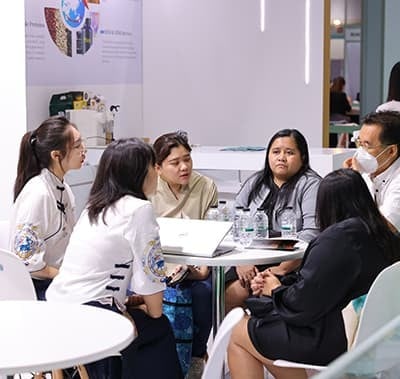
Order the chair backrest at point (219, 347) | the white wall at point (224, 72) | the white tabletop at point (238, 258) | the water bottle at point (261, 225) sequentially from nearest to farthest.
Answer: the chair backrest at point (219, 347) < the white tabletop at point (238, 258) < the water bottle at point (261, 225) < the white wall at point (224, 72)

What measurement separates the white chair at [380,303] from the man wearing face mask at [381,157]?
1.15 meters

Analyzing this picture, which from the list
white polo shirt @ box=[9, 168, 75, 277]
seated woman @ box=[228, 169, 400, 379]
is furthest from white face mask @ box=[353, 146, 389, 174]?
white polo shirt @ box=[9, 168, 75, 277]

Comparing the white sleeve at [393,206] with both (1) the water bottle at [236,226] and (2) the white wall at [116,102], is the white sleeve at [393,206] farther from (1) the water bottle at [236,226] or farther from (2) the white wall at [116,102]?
(2) the white wall at [116,102]

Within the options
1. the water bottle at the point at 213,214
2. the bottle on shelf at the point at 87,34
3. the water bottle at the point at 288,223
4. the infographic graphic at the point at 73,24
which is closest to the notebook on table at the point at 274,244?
the water bottle at the point at 288,223

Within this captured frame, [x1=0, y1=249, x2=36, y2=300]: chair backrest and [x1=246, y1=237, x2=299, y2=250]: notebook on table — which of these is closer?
[x1=0, y1=249, x2=36, y2=300]: chair backrest

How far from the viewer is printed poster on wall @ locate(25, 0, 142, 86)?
5.69 m

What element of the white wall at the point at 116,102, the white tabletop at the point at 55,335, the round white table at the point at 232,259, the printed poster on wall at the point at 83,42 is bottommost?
the white tabletop at the point at 55,335

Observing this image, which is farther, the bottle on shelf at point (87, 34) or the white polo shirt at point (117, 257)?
the bottle on shelf at point (87, 34)

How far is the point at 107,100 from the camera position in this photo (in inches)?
259

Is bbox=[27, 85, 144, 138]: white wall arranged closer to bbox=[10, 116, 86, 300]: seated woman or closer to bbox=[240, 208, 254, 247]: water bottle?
bbox=[10, 116, 86, 300]: seated woman

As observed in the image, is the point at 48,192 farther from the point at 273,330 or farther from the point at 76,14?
the point at 76,14

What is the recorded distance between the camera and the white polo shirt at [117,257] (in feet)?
10.1

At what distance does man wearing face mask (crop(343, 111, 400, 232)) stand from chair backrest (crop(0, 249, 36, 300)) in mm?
1607

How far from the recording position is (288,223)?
392cm
